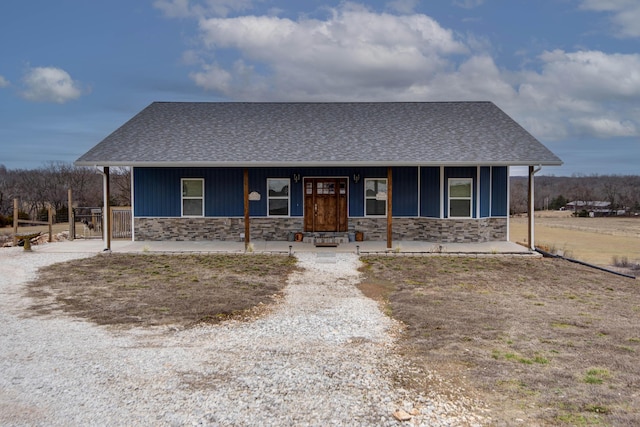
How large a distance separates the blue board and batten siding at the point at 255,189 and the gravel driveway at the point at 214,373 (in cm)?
925

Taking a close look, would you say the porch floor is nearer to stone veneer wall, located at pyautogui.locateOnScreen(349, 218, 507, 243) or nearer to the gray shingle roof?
stone veneer wall, located at pyautogui.locateOnScreen(349, 218, 507, 243)

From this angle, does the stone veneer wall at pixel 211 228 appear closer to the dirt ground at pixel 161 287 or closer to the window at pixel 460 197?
the dirt ground at pixel 161 287

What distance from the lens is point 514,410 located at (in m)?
4.61

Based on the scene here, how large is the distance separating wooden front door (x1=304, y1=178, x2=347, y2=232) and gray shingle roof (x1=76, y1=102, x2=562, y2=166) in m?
1.32

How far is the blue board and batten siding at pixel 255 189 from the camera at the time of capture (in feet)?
57.3

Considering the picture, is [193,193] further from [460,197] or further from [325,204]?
[460,197]

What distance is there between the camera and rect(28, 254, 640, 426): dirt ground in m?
5.04

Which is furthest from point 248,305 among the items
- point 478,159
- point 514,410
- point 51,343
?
point 478,159

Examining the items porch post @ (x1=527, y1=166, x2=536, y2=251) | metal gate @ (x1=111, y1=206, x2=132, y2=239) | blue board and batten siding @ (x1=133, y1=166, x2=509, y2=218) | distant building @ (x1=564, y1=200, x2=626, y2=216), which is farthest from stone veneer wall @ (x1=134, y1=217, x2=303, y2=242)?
distant building @ (x1=564, y1=200, x2=626, y2=216)

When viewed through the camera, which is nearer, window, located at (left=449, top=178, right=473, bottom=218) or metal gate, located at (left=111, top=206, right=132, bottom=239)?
window, located at (left=449, top=178, right=473, bottom=218)

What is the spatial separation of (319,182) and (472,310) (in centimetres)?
972

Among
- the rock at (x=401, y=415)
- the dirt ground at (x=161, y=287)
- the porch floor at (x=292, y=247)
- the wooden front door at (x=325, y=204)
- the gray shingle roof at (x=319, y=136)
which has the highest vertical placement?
the gray shingle roof at (x=319, y=136)

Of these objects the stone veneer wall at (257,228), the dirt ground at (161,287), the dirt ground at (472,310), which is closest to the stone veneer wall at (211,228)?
the stone veneer wall at (257,228)

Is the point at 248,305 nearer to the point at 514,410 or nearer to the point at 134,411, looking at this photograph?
the point at 134,411
